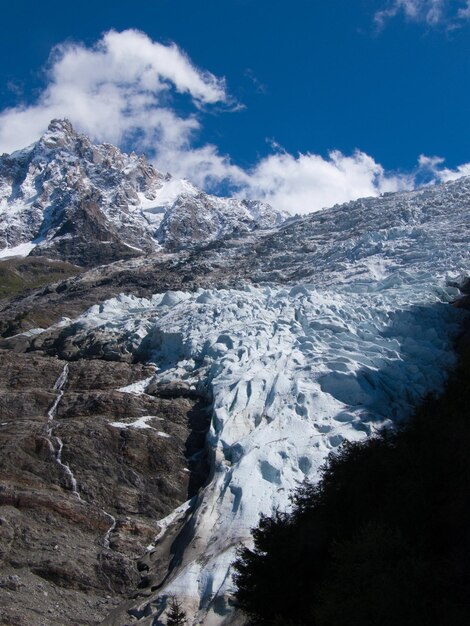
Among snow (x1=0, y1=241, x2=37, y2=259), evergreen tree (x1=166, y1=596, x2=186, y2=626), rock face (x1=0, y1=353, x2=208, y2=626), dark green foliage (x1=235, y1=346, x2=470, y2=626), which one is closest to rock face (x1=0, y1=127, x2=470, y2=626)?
rock face (x1=0, y1=353, x2=208, y2=626)

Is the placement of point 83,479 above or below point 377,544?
below

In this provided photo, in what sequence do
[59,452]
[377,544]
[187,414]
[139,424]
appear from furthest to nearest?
[187,414] → [139,424] → [59,452] → [377,544]

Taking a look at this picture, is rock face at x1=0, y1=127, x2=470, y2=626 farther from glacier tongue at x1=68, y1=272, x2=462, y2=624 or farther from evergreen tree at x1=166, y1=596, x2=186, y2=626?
evergreen tree at x1=166, y1=596, x2=186, y2=626

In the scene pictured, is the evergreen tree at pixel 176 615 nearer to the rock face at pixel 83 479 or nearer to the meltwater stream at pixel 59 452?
the rock face at pixel 83 479

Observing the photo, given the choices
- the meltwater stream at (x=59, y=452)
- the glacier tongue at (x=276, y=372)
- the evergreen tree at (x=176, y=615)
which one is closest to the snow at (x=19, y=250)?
the glacier tongue at (x=276, y=372)

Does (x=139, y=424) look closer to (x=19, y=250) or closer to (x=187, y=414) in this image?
(x=187, y=414)

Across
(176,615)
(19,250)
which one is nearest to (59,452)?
(176,615)

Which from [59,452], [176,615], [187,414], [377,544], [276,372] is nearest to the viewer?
[377,544]
